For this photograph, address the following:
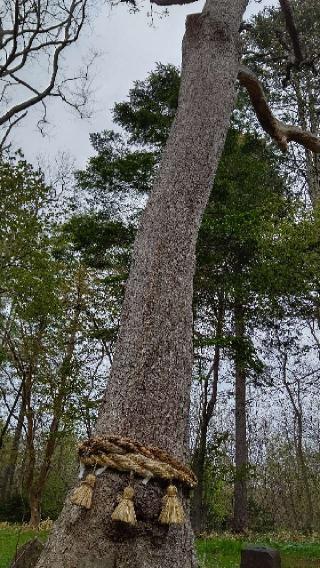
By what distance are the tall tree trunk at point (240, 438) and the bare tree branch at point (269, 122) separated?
277 inches

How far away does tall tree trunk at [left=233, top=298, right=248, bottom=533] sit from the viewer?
11211 mm

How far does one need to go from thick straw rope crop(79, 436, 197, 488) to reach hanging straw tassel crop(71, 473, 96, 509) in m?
0.09

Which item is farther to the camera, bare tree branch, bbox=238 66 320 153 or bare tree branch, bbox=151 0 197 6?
bare tree branch, bbox=151 0 197 6

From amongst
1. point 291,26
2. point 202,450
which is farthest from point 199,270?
point 291,26

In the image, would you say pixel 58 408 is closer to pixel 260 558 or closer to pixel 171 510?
pixel 260 558

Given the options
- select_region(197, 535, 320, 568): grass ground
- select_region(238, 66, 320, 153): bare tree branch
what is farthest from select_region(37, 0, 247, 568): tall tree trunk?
select_region(197, 535, 320, 568): grass ground

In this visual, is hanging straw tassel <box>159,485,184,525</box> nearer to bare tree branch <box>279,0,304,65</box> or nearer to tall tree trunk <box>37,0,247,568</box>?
tall tree trunk <box>37,0,247,568</box>

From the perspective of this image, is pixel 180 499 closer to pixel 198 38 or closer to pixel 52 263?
pixel 198 38

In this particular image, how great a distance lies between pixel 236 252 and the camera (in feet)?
38.5

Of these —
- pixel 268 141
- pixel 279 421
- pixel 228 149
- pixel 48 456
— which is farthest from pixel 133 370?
pixel 279 421

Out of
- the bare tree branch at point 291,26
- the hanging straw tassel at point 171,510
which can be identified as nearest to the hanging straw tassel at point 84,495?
the hanging straw tassel at point 171,510

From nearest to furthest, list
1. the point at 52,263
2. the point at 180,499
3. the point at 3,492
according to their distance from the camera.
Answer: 1. the point at 180,499
2. the point at 52,263
3. the point at 3,492

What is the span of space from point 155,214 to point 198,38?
61.1 inches

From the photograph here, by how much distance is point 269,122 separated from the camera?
4.01m
